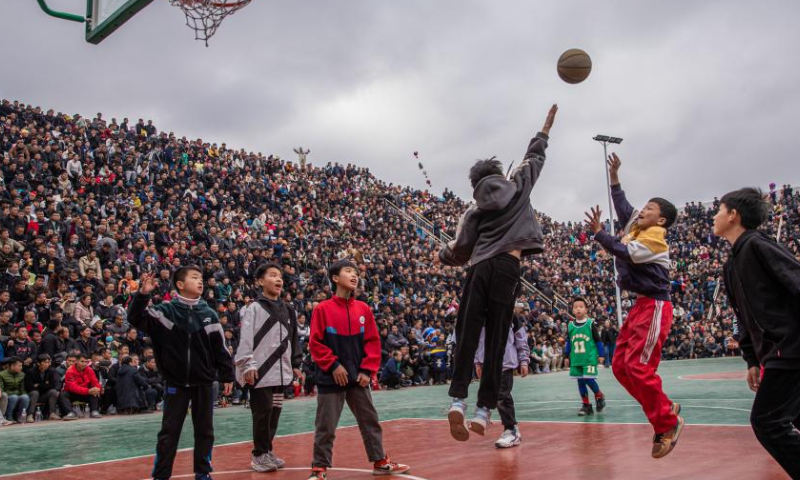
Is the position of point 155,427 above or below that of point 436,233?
below

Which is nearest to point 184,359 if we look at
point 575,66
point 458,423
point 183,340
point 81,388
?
point 183,340

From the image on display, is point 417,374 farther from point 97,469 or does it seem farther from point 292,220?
point 97,469

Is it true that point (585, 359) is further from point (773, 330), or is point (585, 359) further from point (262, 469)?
point (773, 330)

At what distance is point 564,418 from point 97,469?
17.5 ft

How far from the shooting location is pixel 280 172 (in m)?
24.6

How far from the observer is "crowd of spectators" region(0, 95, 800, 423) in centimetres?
1224

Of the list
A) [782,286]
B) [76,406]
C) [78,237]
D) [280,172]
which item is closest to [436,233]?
[280,172]

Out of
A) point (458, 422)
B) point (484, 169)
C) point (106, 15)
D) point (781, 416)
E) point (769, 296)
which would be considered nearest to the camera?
point (781, 416)

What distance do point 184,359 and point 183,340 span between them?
0.49ft

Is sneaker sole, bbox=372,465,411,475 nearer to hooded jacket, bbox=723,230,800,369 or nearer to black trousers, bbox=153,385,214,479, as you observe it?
black trousers, bbox=153,385,214,479

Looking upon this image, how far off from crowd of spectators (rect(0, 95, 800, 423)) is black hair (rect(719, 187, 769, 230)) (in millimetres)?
6664

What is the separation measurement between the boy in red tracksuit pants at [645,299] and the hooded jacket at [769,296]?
1.46m

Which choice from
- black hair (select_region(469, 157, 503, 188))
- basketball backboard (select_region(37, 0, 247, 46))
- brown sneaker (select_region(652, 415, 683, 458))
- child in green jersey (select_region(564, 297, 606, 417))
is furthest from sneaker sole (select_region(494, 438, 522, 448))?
basketball backboard (select_region(37, 0, 247, 46))

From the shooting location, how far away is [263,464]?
568 centimetres
